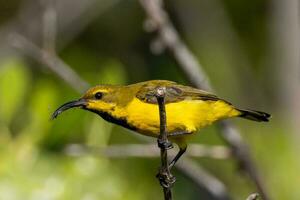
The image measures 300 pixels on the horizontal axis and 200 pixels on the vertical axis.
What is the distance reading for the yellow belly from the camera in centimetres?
413

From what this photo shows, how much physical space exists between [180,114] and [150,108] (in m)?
0.16

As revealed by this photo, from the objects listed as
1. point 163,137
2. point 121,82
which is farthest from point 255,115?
point 163,137

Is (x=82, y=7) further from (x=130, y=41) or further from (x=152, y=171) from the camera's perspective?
(x=152, y=171)

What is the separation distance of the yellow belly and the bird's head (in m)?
0.09

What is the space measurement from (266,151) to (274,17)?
1868 mm

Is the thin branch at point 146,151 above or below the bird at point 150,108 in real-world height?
above

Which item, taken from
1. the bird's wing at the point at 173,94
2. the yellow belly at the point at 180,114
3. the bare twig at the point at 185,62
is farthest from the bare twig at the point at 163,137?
the bare twig at the point at 185,62

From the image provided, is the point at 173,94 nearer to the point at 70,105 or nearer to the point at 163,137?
the point at 70,105

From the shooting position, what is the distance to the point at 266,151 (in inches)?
225

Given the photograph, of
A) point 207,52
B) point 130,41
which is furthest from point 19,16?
point 207,52

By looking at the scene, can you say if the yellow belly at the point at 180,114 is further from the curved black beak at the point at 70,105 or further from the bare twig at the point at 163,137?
the bare twig at the point at 163,137

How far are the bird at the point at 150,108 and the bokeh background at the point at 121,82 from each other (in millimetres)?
222

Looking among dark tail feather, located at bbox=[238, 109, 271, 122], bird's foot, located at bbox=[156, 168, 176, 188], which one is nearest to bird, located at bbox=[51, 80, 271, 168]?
dark tail feather, located at bbox=[238, 109, 271, 122]

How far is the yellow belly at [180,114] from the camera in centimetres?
413
